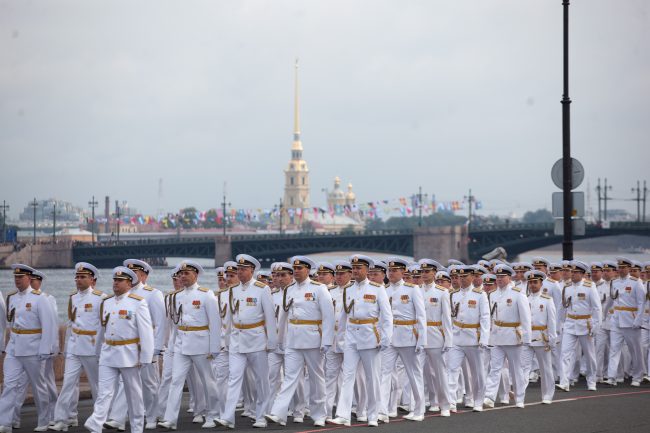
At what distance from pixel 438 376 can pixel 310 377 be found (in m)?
1.79

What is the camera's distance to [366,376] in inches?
522

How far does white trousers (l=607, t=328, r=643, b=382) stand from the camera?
17.9 m

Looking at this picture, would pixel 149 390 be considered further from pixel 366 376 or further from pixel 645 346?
pixel 645 346

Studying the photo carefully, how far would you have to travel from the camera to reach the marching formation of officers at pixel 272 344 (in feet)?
42.1

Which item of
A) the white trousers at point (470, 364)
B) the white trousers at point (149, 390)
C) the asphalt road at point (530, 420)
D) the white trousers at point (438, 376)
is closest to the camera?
the asphalt road at point (530, 420)

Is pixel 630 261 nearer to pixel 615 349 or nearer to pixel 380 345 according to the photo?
pixel 615 349

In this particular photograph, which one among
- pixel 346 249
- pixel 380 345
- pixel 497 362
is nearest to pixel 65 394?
pixel 380 345

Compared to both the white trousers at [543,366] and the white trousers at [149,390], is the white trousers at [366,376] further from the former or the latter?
the white trousers at [543,366]

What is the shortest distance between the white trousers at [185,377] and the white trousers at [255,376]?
10.5 inches

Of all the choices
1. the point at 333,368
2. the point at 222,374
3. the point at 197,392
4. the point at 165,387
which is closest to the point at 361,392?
the point at 333,368

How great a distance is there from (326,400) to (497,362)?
111 inches

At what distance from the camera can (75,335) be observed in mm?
12977

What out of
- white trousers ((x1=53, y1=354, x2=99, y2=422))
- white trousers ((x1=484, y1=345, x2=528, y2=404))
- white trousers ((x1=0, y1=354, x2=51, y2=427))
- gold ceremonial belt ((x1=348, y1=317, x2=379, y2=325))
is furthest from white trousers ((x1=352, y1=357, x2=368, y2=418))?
white trousers ((x1=0, y1=354, x2=51, y2=427))

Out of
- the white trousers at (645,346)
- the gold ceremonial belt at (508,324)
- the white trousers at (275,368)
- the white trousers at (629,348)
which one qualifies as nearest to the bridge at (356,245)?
the white trousers at (645,346)
